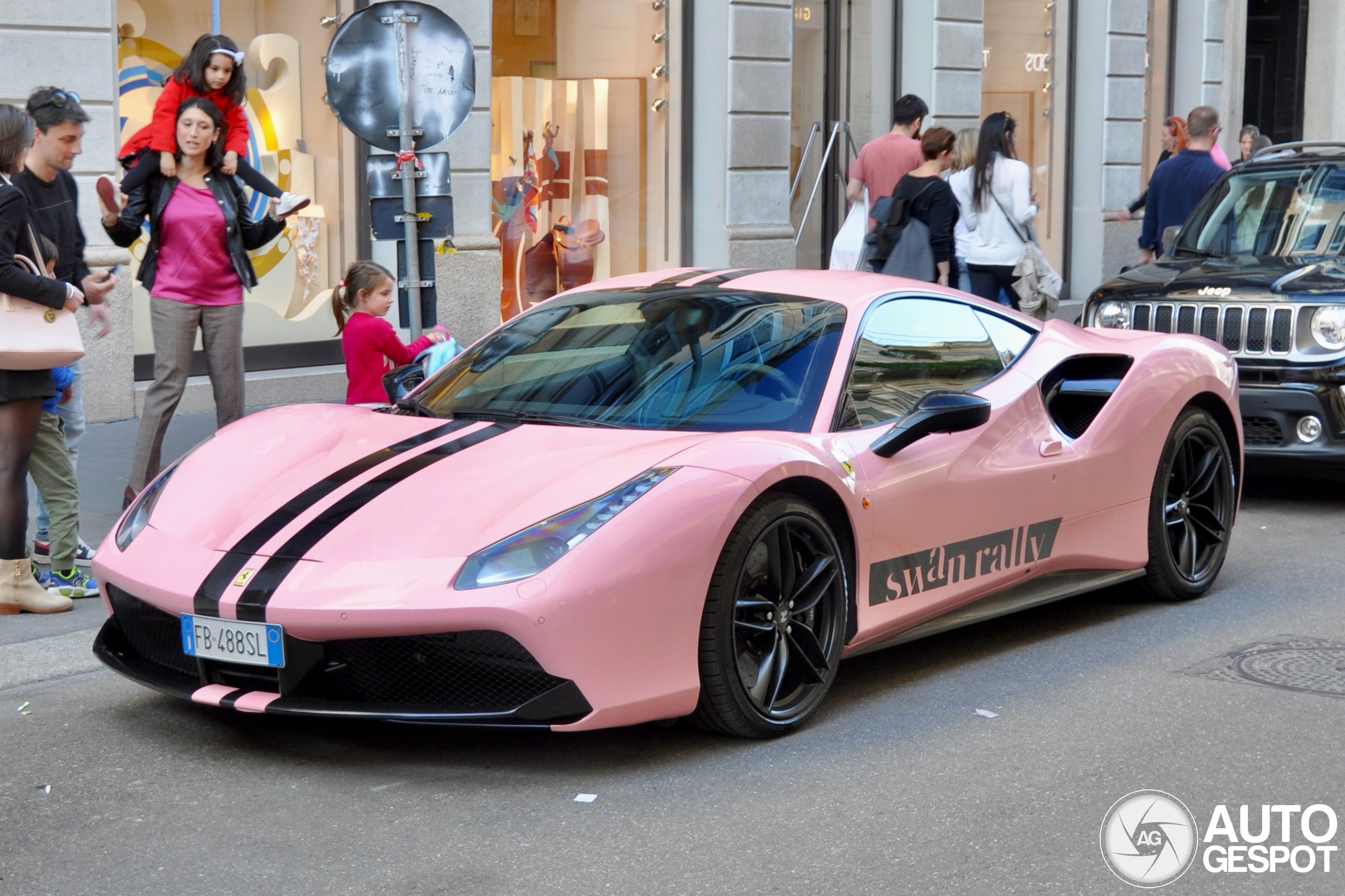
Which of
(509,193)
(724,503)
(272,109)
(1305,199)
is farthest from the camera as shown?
(509,193)

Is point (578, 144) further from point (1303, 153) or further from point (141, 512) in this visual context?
point (141, 512)

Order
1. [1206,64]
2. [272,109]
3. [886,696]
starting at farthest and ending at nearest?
1. [1206,64]
2. [272,109]
3. [886,696]

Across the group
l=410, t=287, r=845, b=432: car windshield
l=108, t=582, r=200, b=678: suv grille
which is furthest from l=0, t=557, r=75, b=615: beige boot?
l=410, t=287, r=845, b=432: car windshield

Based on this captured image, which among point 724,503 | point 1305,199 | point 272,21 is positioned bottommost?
point 724,503

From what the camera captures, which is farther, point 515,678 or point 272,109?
point 272,109

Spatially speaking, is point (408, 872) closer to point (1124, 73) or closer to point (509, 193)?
point (509, 193)

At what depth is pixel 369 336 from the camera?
23.9 ft

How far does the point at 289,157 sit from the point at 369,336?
5.75m

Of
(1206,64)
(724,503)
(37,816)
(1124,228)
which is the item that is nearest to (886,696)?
(724,503)

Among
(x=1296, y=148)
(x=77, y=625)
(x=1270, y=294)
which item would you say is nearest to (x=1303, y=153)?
(x=1296, y=148)

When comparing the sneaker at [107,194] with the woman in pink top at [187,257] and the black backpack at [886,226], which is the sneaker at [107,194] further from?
the black backpack at [886,226]

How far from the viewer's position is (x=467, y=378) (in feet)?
18.4

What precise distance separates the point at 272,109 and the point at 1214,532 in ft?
26.6

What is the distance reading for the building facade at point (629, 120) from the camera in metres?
11.5
